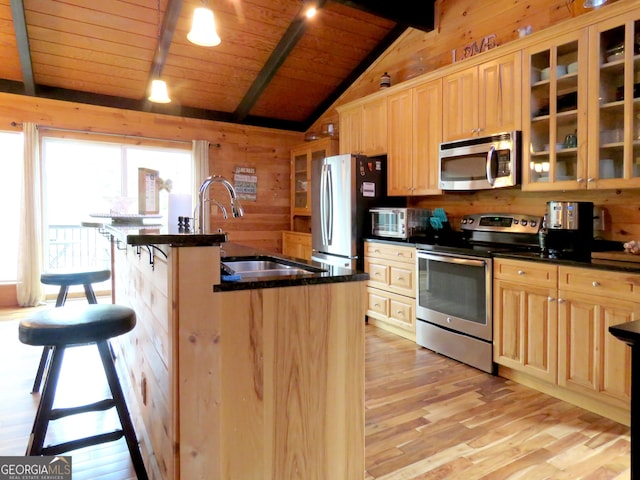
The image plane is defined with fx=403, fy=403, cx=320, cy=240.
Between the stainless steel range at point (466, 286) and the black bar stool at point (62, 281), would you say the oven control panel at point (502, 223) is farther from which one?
the black bar stool at point (62, 281)

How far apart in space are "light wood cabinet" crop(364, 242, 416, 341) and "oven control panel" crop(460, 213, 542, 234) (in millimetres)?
600

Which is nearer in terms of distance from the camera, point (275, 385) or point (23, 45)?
point (275, 385)

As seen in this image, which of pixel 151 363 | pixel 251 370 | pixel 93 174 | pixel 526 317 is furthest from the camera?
pixel 93 174

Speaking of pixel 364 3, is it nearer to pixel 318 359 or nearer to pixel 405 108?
pixel 405 108

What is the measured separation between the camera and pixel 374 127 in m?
4.33

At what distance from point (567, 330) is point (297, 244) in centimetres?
372

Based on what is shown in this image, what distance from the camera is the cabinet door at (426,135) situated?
3.61m

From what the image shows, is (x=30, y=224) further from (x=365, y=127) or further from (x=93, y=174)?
(x=365, y=127)

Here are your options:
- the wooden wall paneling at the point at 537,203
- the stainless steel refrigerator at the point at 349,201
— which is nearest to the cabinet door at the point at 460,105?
the wooden wall paneling at the point at 537,203

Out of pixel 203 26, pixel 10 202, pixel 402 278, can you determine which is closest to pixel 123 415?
pixel 203 26

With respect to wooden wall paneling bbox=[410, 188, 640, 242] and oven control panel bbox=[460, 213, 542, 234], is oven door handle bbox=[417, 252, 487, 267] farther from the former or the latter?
wooden wall paneling bbox=[410, 188, 640, 242]

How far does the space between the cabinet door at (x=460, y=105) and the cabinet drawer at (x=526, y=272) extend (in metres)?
1.18

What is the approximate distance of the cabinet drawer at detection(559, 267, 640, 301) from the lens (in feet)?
6.80

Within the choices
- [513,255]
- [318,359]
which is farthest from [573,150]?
[318,359]
